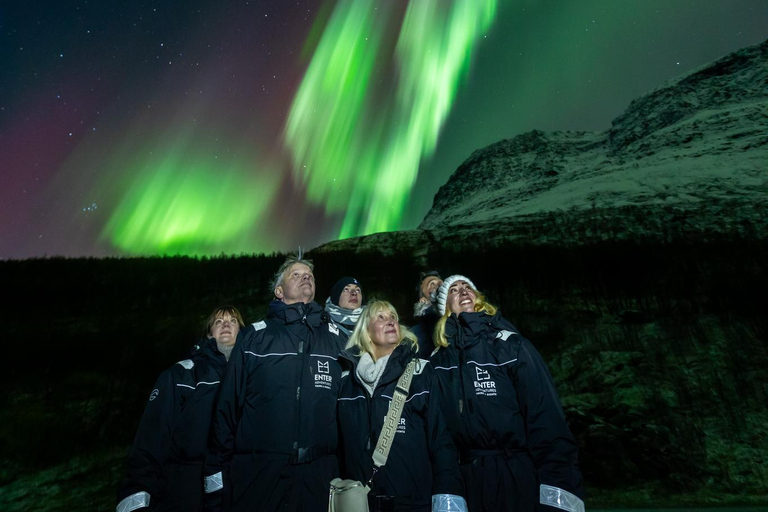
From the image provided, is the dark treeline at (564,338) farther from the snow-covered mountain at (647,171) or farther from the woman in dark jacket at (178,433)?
the woman in dark jacket at (178,433)

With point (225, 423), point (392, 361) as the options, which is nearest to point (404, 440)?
point (392, 361)

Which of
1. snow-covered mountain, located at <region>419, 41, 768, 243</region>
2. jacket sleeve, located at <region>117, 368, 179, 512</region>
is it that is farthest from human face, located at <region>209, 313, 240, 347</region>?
snow-covered mountain, located at <region>419, 41, 768, 243</region>

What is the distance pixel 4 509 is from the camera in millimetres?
9523

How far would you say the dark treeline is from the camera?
9.85 metres

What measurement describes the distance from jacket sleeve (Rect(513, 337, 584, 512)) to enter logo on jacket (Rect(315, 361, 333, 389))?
1282 mm

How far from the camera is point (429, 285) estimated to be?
16.4 ft

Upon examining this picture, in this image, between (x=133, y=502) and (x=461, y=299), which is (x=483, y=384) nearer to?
(x=461, y=299)

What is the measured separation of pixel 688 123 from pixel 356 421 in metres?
49.4

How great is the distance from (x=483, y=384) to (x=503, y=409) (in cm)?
20

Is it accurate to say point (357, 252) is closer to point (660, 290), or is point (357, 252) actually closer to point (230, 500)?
point (660, 290)

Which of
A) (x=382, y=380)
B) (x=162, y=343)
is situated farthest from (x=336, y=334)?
(x=162, y=343)

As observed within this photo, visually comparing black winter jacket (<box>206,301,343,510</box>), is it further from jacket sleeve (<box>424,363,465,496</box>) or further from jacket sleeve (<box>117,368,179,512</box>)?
jacket sleeve (<box>117,368,179,512</box>)

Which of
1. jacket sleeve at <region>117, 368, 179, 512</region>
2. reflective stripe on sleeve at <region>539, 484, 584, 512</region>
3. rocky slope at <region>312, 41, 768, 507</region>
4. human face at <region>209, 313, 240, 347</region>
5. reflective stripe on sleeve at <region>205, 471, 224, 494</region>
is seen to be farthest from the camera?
rocky slope at <region>312, 41, 768, 507</region>

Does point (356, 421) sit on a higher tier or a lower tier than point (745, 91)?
lower
